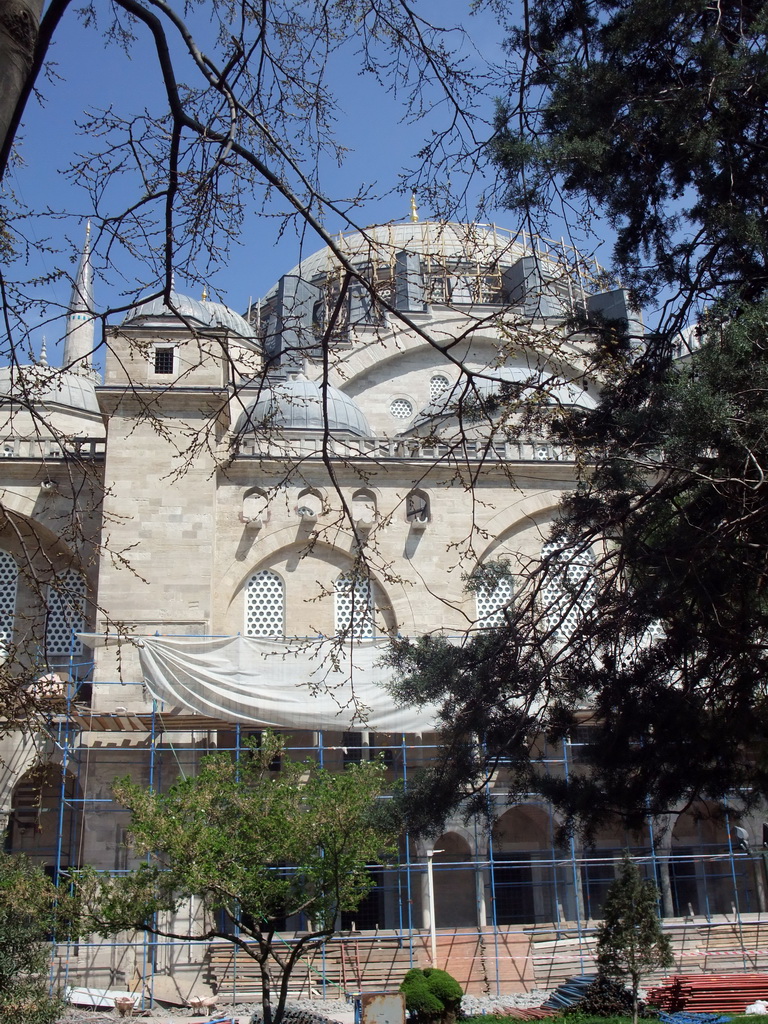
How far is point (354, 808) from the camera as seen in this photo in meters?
10.7

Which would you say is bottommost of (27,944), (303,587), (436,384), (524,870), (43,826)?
(27,944)

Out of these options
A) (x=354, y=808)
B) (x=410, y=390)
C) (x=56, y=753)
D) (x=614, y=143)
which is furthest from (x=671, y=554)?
(x=410, y=390)

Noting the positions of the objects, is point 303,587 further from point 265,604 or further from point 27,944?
point 27,944

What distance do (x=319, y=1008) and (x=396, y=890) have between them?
3631 millimetres

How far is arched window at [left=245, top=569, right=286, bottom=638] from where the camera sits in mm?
17781

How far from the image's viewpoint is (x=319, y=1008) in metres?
13.8

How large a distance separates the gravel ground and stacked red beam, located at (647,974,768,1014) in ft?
5.61

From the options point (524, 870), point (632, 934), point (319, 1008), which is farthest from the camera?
point (524, 870)

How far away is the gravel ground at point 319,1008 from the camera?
1301cm

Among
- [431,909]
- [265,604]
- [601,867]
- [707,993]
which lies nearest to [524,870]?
[601,867]

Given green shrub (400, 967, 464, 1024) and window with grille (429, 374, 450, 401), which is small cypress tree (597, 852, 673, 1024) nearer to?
green shrub (400, 967, 464, 1024)

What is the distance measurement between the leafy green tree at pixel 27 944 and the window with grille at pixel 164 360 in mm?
9367

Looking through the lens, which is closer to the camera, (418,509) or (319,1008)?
(319,1008)

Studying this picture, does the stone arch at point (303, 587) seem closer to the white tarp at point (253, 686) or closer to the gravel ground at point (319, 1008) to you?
the white tarp at point (253, 686)
